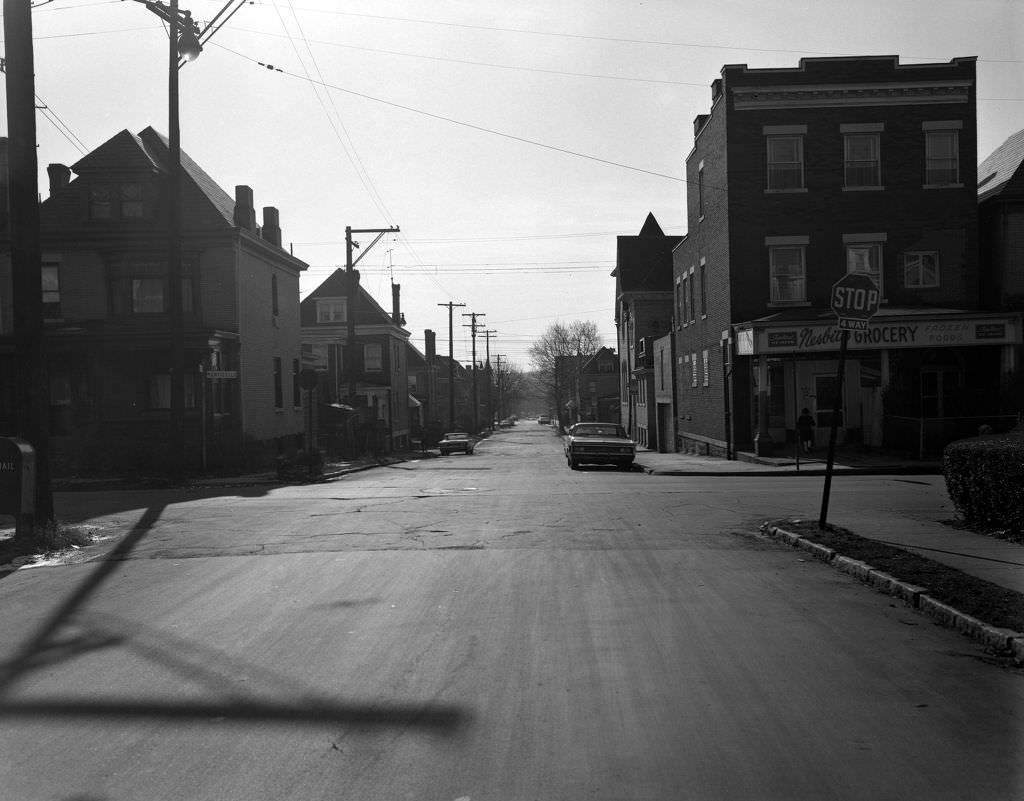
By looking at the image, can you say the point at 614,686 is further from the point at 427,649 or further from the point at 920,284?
the point at 920,284

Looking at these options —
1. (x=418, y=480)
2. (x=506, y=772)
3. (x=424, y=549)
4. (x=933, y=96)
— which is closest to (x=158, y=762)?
(x=506, y=772)

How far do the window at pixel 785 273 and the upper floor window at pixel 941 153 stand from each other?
4.95 metres

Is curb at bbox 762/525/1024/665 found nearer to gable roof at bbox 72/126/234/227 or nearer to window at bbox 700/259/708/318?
window at bbox 700/259/708/318

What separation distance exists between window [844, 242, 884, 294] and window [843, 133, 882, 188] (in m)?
1.99

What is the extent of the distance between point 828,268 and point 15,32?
26.0m

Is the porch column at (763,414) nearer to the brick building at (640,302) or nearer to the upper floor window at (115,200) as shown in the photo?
the upper floor window at (115,200)

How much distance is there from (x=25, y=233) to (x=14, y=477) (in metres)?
3.23

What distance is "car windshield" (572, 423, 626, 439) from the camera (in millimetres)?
31297

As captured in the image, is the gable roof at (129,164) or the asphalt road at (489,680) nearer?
the asphalt road at (489,680)

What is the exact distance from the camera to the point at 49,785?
454 centimetres

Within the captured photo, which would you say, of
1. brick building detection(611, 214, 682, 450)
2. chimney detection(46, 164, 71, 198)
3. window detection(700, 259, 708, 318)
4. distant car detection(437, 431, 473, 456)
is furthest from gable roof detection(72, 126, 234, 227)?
brick building detection(611, 214, 682, 450)

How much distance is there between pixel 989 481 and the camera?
11.2 meters

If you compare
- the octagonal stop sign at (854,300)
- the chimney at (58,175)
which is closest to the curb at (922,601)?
the octagonal stop sign at (854,300)

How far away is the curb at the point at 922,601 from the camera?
6633 mm
